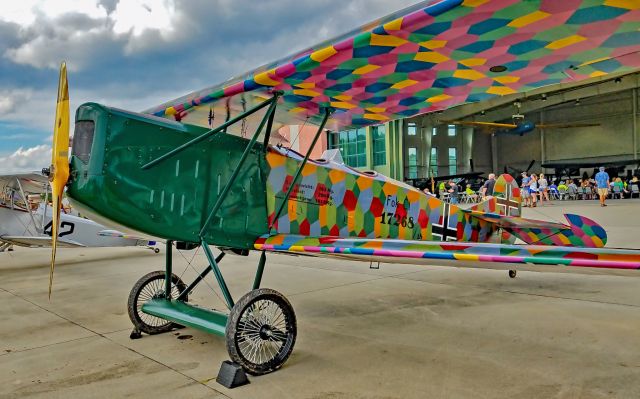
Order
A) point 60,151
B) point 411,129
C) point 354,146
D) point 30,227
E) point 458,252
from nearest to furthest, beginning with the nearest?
point 458,252, point 60,151, point 30,227, point 354,146, point 411,129

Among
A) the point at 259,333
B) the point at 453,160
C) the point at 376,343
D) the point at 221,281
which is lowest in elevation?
the point at 376,343

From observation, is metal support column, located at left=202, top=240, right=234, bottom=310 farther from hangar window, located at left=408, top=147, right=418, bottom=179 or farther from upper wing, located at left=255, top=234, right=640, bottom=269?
hangar window, located at left=408, top=147, right=418, bottom=179

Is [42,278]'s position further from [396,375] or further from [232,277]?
[396,375]

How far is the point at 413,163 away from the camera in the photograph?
3678cm

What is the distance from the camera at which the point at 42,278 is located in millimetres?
7469

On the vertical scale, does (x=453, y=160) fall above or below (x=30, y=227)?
above

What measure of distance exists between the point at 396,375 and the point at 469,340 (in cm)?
100

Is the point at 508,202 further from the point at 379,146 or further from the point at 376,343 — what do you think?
Result: the point at 379,146

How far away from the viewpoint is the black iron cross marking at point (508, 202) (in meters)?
6.42

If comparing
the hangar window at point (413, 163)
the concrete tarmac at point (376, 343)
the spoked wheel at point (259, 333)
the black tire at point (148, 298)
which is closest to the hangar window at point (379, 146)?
the hangar window at point (413, 163)

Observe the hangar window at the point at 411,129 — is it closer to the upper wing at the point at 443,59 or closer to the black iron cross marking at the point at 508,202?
the black iron cross marking at the point at 508,202

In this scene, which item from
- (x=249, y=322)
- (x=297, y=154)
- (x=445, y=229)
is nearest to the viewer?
(x=249, y=322)

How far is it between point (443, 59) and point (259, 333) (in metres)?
2.29

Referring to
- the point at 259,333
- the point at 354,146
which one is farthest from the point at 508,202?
the point at 354,146
